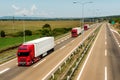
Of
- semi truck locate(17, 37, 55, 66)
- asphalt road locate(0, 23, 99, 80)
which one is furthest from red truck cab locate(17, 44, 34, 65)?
asphalt road locate(0, 23, 99, 80)

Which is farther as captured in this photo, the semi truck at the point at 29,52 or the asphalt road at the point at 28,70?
the semi truck at the point at 29,52

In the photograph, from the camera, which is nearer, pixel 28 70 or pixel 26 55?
pixel 28 70

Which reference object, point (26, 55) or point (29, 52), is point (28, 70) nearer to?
point (26, 55)

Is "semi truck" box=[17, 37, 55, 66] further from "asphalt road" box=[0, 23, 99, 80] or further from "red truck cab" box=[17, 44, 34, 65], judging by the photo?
"asphalt road" box=[0, 23, 99, 80]

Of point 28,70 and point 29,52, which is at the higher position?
point 29,52

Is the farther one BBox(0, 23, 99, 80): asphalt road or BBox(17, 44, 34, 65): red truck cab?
BBox(17, 44, 34, 65): red truck cab

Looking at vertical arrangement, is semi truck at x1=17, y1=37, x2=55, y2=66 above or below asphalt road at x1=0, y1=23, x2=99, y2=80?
above

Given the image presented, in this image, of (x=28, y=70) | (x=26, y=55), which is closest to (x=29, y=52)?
(x=26, y=55)

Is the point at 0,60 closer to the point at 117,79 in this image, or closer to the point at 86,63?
the point at 86,63

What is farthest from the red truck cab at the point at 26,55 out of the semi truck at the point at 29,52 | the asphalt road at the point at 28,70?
the asphalt road at the point at 28,70

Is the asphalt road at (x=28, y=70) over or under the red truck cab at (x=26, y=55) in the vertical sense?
under

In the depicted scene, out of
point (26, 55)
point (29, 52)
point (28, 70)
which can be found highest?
point (29, 52)

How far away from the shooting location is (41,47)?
40.3 metres

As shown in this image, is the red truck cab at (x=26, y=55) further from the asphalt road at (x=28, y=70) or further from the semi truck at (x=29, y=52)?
the asphalt road at (x=28, y=70)
